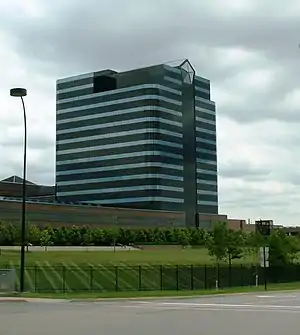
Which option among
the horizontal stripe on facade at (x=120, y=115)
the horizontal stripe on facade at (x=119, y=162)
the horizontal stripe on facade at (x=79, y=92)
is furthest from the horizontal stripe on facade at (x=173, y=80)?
the horizontal stripe on facade at (x=79, y=92)

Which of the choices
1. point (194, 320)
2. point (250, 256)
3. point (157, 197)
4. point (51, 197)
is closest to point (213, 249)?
point (250, 256)

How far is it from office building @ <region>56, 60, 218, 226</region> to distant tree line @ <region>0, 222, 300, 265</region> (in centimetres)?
4291

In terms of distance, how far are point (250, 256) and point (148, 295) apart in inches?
2019

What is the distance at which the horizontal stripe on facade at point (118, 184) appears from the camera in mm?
180625

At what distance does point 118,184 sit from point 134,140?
1229 cm

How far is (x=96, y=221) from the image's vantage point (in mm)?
143750

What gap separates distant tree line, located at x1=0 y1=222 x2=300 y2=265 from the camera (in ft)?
212

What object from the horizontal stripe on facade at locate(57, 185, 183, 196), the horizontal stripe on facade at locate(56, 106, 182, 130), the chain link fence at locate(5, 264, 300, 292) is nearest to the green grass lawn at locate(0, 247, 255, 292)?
the chain link fence at locate(5, 264, 300, 292)

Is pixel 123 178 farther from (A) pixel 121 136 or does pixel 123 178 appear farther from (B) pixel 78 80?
(B) pixel 78 80

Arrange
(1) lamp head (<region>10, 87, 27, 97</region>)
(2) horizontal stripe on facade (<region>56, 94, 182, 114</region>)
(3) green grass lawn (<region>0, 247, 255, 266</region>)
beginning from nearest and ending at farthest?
(1) lamp head (<region>10, 87, 27, 97</region>)
(3) green grass lawn (<region>0, 247, 255, 266</region>)
(2) horizontal stripe on facade (<region>56, 94, 182, 114</region>)

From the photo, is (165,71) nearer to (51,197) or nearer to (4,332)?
(51,197)

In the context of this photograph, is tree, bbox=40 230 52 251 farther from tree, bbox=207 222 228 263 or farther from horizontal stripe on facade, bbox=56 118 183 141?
horizontal stripe on facade, bbox=56 118 183 141

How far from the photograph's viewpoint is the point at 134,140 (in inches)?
7190

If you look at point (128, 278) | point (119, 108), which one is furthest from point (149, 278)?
point (119, 108)
